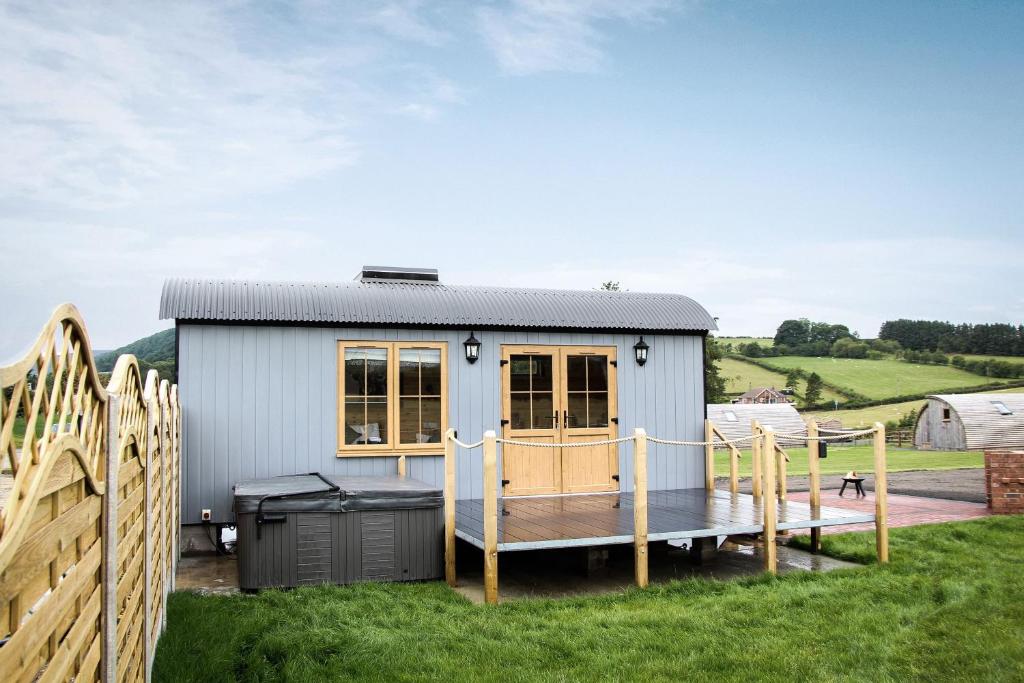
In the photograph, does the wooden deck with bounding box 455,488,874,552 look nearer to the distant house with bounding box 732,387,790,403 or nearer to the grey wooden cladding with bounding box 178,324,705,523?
the grey wooden cladding with bounding box 178,324,705,523

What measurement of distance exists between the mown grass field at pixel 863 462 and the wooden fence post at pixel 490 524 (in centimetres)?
1290

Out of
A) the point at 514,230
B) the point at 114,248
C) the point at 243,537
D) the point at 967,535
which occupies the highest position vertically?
the point at 514,230

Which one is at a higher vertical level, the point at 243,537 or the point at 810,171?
the point at 810,171

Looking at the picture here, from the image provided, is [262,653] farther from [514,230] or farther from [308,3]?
[514,230]

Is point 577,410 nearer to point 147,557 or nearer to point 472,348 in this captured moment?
point 472,348

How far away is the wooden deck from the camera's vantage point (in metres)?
7.45

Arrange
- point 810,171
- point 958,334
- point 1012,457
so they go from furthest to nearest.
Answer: point 958,334
point 810,171
point 1012,457

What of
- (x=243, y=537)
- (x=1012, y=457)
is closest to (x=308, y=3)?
(x=243, y=537)

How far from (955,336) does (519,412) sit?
59.0 m

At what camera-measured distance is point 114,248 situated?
66.8 feet

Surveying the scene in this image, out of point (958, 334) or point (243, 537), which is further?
point (958, 334)

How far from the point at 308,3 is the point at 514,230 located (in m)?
15.4

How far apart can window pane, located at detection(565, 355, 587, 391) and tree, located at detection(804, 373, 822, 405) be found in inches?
1589

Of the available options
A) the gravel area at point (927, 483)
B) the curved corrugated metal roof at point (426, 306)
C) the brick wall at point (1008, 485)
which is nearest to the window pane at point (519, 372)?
the curved corrugated metal roof at point (426, 306)
